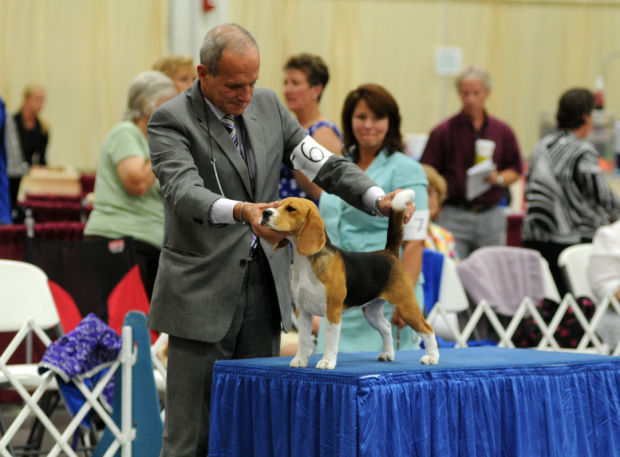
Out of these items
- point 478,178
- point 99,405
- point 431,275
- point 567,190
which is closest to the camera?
point 99,405

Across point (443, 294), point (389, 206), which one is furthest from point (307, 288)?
point (443, 294)

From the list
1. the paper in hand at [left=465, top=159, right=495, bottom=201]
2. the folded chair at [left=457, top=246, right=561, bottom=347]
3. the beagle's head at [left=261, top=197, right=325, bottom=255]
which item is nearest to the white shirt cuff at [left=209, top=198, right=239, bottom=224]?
the beagle's head at [left=261, top=197, right=325, bottom=255]

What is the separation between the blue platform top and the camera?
2.38m

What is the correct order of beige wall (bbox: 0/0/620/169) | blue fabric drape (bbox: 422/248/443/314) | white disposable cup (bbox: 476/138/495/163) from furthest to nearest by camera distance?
beige wall (bbox: 0/0/620/169) < white disposable cup (bbox: 476/138/495/163) < blue fabric drape (bbox: 422/248/443/314)

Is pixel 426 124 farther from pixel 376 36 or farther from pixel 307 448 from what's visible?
pixel 307 448

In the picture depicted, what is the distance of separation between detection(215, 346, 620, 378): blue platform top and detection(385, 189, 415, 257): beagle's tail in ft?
0.96

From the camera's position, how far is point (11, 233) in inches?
183

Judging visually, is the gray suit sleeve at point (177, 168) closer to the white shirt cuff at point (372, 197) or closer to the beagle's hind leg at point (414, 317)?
the white shirt cuff at point (372, 197)

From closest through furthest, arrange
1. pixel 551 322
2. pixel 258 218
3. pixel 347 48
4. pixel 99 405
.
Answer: pixel 258 218, pixel 99 405, pixel 551 322, pixel 347 48

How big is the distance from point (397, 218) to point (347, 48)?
8346 mm

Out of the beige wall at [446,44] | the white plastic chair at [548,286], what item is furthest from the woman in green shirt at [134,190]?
the beige wall at [446,44]

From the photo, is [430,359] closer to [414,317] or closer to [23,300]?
[414,317]

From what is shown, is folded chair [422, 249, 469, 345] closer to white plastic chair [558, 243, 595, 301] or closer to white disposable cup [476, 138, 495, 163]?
white plastic chair [558, 243, 595, 301]

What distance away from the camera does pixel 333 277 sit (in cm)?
233
